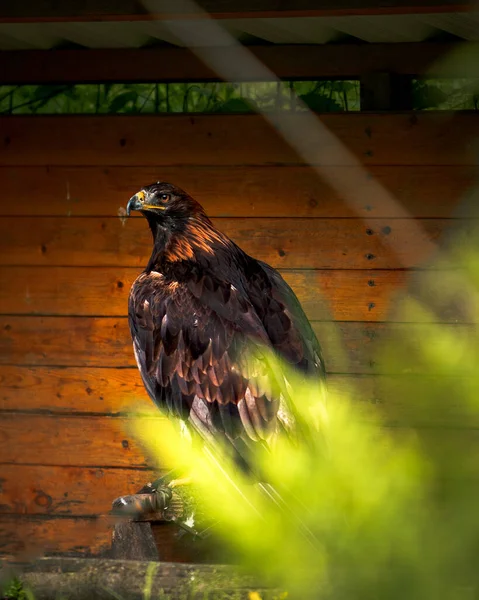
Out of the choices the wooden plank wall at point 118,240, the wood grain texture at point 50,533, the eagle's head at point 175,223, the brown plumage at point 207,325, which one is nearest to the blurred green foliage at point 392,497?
the brown plumage at point 207,325

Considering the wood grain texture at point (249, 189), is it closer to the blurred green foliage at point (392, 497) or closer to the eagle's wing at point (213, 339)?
the eagle's wing at point (213, 339)

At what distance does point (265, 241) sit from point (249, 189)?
9.5 inches

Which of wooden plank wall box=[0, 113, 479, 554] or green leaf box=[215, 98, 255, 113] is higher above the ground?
green leaf box=[215, 98, 255, 113]

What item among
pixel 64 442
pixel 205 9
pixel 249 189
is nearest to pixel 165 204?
pixel 205 9

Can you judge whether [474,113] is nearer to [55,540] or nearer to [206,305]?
[206,305]

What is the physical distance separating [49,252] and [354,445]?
376 centimetres

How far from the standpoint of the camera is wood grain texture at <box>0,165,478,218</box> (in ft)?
12.8

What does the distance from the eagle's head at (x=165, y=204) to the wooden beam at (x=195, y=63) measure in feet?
3.56

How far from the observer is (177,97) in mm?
4195

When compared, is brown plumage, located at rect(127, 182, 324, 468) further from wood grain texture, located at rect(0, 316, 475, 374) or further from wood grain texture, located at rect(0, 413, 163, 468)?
wood grain texture, located at rect(0, 413, 163, 468)

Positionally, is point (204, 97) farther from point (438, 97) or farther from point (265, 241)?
point (438, 97)

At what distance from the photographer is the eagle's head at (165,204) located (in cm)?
313

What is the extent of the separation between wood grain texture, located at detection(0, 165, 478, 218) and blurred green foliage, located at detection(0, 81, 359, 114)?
31 centimetres

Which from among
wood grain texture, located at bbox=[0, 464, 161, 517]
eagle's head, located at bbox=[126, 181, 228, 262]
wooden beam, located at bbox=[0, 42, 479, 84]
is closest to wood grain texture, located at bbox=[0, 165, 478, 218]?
wooden beam, located at bbox=[0, 42, 479, 84]
